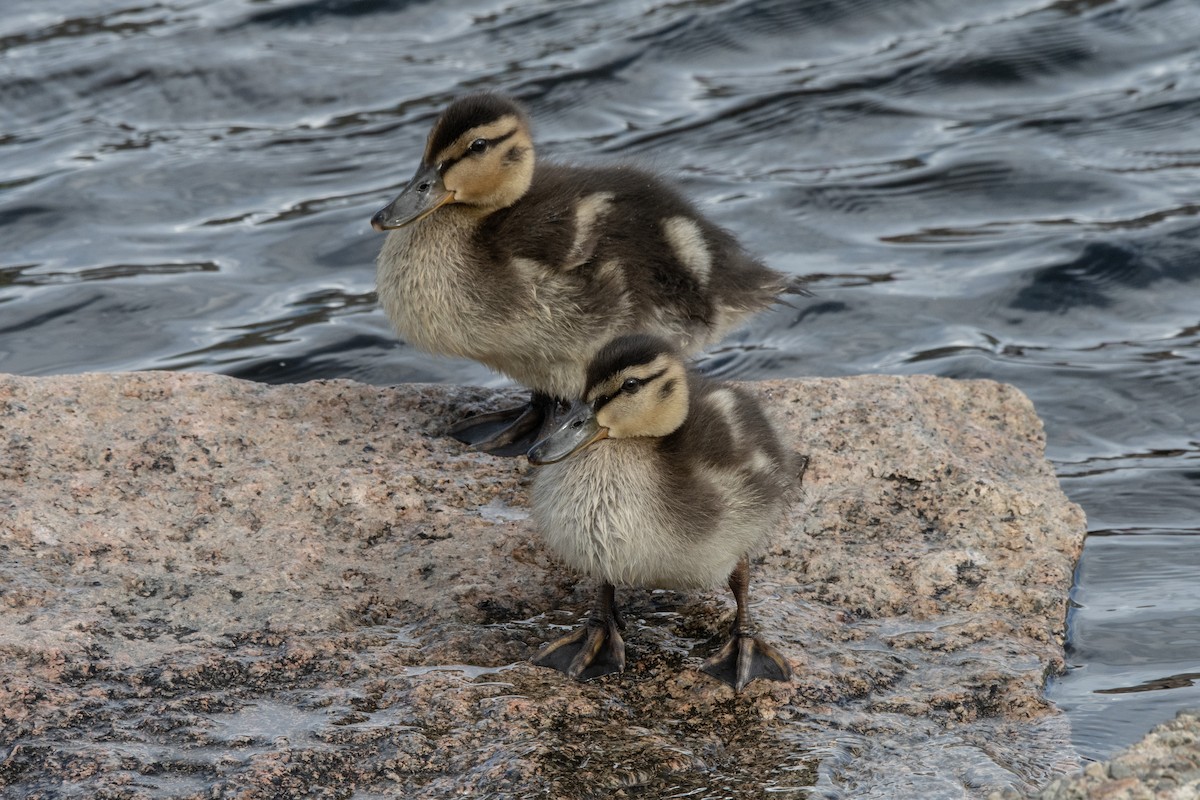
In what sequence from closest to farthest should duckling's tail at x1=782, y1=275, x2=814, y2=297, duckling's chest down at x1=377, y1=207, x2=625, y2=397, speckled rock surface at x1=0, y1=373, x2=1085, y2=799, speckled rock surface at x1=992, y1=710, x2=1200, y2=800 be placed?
speckled rock surface at x1=992, y1=710, x2=1200, y2=800, speckled rock surface at x1=0, y1=373, x2=1085, y2=799, duckling's chest down at x1=377, y1=207, x2=625, y2=397, duckling's tail at x1=782, y1=275, x2=814, y2=297

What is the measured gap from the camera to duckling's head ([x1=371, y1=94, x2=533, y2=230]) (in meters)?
5.15

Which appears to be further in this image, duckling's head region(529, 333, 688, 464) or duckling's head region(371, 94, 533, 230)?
duckling's head region(371, 94, 533, 230)

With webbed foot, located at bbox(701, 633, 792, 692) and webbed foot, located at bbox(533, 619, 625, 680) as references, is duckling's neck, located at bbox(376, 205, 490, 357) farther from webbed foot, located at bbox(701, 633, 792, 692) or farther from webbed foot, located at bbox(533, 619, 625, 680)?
webbed foot, located at bbox(701, 633, 792, 692)

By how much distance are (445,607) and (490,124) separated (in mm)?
1882

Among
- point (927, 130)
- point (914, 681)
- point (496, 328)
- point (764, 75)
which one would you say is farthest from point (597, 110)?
point (914, 681)

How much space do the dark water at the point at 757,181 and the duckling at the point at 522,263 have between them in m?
1.73

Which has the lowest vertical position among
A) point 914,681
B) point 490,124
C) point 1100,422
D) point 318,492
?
point 1100,422

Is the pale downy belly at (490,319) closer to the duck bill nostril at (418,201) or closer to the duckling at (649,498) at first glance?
the duck bill nostril at (418,201)

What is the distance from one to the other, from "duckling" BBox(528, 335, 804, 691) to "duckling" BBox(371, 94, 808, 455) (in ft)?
3.65

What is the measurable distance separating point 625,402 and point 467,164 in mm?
1604

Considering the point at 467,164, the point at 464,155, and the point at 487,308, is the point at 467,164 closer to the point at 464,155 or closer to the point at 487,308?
the point at 464,155

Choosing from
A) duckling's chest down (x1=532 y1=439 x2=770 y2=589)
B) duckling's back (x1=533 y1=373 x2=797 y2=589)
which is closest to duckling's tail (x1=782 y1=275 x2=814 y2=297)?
duckling's back (x1=533 y1=373 x2=797 y2=589)

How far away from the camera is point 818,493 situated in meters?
4.73

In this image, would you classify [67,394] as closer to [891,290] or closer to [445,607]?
[445,607]
